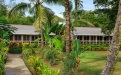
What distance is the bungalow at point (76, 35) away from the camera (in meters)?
41.4

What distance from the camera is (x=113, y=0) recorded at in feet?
67.9

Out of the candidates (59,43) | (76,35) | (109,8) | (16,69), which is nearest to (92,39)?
(76,35)

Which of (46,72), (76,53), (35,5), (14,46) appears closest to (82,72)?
(76,53)

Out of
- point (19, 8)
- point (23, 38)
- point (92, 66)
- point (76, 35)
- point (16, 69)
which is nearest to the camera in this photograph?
point (16, 69)

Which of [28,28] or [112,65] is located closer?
[112,65]

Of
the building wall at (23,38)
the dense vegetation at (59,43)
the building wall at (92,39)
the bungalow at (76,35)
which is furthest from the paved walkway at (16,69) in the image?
the building wall at (92,39)

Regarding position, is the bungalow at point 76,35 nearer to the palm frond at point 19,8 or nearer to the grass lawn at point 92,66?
the palm frond at point 19,8

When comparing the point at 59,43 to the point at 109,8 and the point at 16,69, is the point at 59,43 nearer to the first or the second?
the point at 16,69

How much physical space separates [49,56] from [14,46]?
14700 millimetres

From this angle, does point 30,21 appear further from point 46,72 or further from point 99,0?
point 46,72

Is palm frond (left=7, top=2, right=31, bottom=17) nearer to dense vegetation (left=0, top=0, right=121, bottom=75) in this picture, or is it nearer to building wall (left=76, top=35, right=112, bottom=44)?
dense vegetation (left=0, top=0, right=121, bottom=75)

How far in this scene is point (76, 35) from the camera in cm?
4416

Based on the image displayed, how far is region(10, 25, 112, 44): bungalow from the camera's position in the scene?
4142cm

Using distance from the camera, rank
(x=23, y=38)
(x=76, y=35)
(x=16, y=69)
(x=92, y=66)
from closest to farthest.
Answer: (x=16, y=69), (x=92, y=66), (x=23, y=38), (x=76, y=35)
